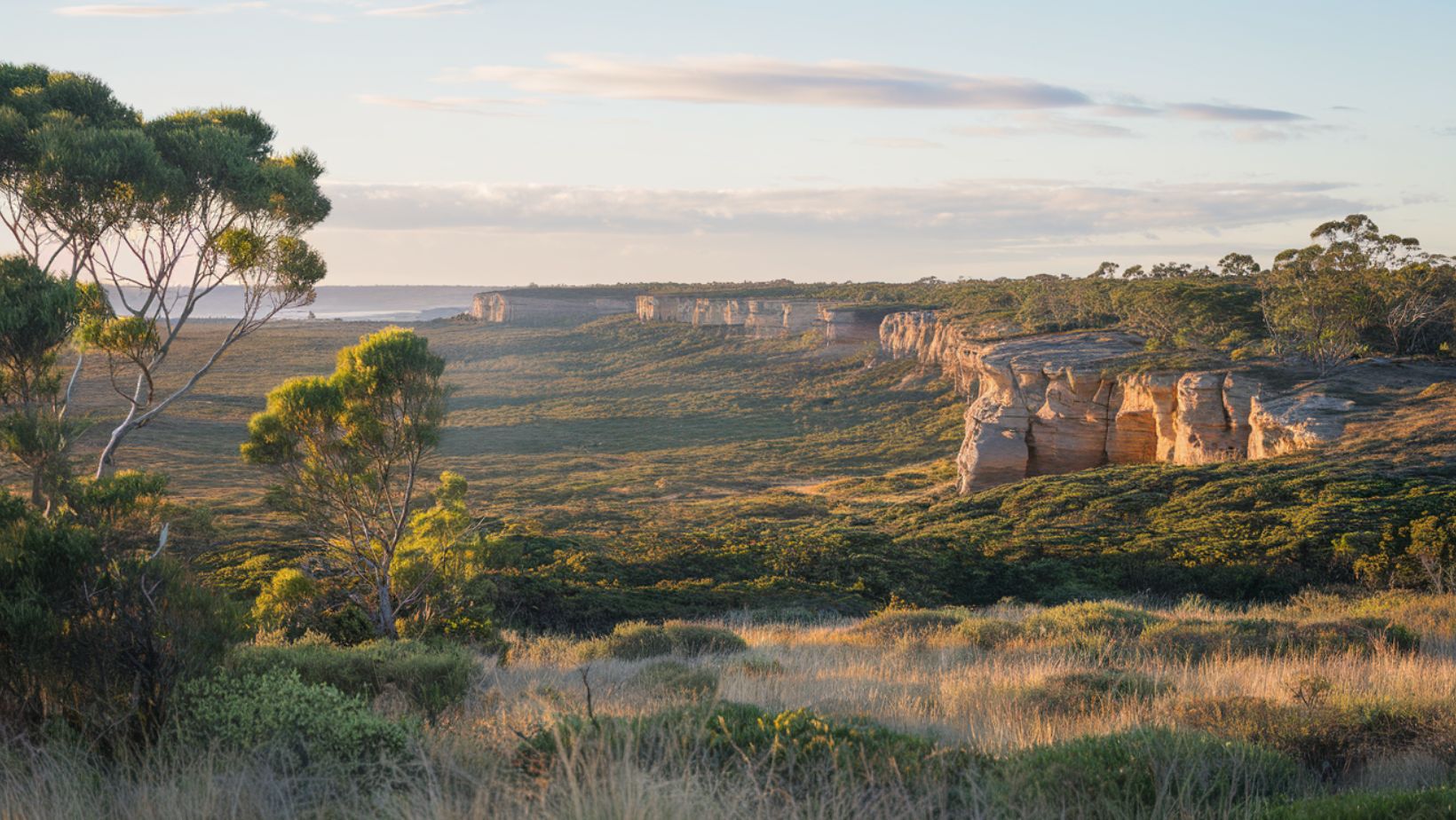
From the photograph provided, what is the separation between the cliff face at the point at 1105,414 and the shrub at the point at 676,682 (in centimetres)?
2591

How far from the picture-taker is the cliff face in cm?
3020

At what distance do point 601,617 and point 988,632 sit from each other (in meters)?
8.40

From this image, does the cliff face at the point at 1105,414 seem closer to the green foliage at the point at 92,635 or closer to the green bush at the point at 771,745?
the green bush at the point at 771,745

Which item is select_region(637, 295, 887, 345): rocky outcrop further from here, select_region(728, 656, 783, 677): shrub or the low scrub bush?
the low scrub bush

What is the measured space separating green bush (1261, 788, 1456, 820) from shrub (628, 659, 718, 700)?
3.37 metres

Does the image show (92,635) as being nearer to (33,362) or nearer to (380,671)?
(380,671)

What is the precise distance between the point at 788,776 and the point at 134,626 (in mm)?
3728

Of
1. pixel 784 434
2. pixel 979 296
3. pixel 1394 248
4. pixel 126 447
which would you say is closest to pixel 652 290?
pixel 979 296

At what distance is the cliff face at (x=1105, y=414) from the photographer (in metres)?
30.2

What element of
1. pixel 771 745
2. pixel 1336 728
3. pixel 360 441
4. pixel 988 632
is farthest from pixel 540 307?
pixel 1336 728

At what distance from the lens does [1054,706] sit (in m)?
6.72

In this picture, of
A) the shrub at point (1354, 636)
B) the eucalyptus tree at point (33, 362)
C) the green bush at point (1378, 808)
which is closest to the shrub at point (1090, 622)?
the shrub at point (1354, 636)

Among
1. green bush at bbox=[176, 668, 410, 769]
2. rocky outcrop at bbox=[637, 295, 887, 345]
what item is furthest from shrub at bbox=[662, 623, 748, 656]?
rocky outcrop at bbox=[637, 295, 887, 345]

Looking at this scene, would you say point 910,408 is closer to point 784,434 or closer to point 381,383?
point 784,434
